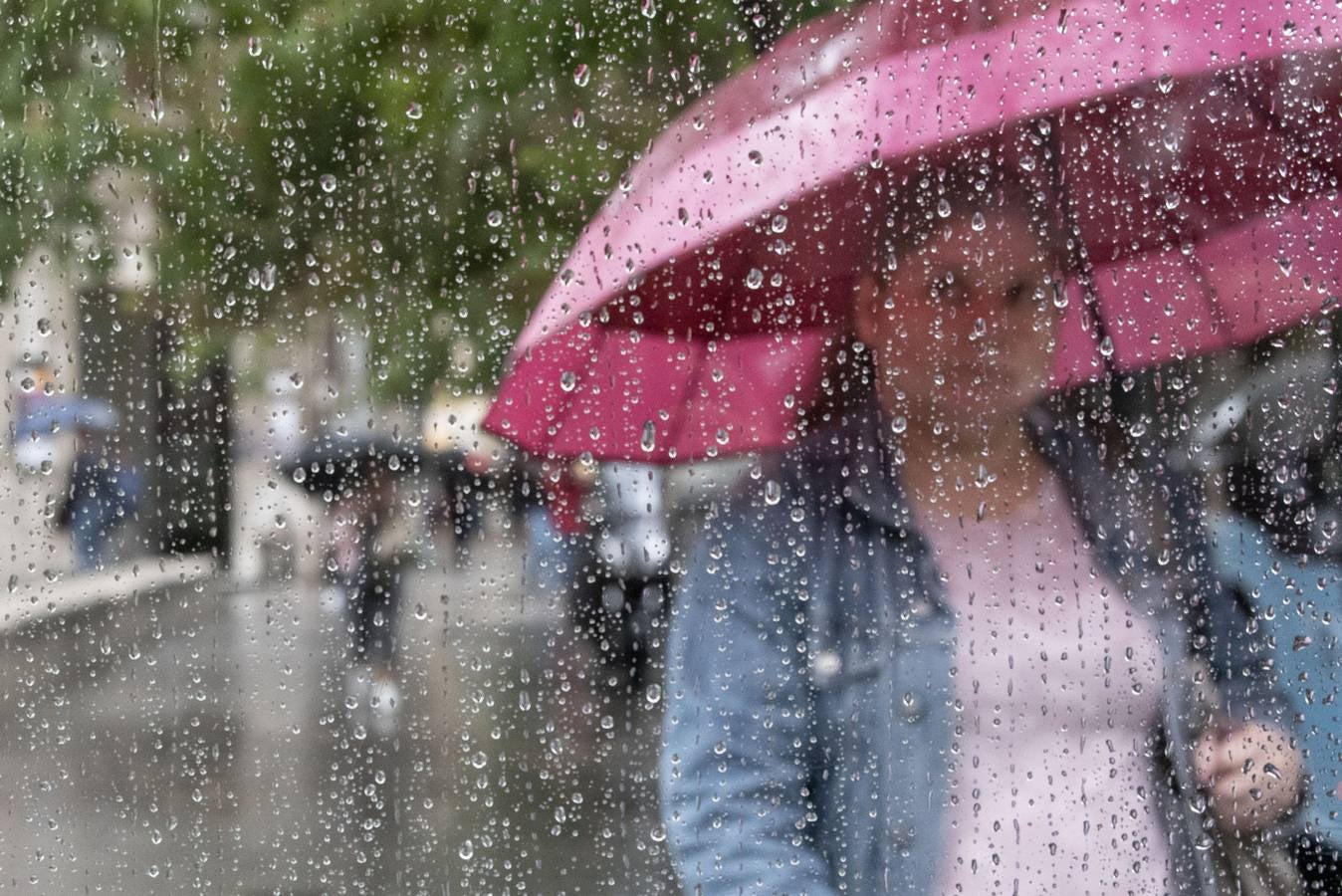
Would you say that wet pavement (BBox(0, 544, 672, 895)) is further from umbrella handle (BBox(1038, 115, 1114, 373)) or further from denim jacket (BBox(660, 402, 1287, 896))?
umbrella handle (BBox(1038, 115, 1114, 373))

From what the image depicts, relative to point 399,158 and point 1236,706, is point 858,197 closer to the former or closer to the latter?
point 399,158

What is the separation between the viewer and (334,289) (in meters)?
1.21

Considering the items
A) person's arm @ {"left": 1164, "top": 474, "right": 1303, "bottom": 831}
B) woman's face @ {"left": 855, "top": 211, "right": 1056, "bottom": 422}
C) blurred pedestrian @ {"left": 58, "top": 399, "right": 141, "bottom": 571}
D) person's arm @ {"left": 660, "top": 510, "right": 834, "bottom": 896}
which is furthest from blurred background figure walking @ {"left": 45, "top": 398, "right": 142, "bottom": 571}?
person's arm @ {"left": 1164, "top": 474, "right": 1303, "bottom": 831}

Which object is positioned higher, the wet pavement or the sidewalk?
the sidewalk

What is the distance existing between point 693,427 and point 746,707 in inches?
11.1

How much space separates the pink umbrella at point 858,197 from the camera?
1173mm

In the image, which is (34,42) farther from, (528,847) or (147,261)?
(528,847)

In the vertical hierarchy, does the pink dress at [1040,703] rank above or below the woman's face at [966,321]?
below

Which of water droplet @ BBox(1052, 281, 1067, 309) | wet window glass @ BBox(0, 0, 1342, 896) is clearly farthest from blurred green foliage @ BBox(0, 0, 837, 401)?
water droplet @ BBox(1052, 281, 1067, 309)

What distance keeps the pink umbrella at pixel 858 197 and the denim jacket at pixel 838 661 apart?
9 centimetres

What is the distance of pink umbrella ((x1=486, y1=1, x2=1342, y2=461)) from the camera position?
46.2 inches

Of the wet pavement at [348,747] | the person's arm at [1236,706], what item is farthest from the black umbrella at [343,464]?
the person's arm at [1236,706]

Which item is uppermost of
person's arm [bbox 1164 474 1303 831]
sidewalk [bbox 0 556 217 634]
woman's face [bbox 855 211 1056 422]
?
woman's face [bbox 855 211 1056 422]

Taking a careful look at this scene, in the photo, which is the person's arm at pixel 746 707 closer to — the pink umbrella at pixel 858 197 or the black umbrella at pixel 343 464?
the pink umbrella at pixel 858 197
